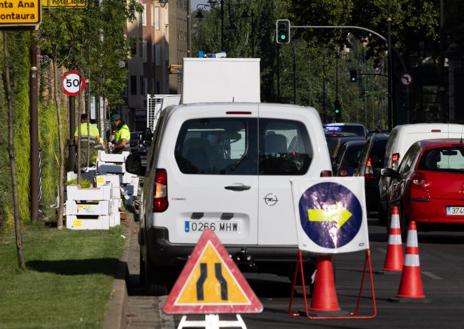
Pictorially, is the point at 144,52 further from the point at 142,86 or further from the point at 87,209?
the point at 87,209

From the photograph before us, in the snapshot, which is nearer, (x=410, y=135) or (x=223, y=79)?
(x=410, y=135)

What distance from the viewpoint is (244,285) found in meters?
10.3

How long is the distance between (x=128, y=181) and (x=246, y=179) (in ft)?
61.1

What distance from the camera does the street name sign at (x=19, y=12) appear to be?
16.7 metres

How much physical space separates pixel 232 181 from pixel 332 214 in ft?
5.43

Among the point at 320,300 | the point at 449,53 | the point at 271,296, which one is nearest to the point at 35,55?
the point at 271,296

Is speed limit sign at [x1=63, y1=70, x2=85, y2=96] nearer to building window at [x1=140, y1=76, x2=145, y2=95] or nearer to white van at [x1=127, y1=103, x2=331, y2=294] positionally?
white van at [x1=127, y1=103, x2=331, y2=294]

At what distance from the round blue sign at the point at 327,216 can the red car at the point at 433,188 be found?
10.1 metres

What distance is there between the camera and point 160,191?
49.2 feet

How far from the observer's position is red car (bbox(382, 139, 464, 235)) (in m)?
23.5

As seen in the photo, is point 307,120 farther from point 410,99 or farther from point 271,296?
point 410,99

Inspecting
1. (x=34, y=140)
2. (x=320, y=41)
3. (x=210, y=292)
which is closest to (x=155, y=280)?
(x=210, y=292)

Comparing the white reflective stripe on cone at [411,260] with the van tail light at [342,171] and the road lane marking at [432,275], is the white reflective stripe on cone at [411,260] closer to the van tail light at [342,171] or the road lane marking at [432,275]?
the road lane marking at [432,275]

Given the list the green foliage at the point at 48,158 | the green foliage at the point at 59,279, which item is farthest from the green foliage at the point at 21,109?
the green foliage at the point at 48,158
